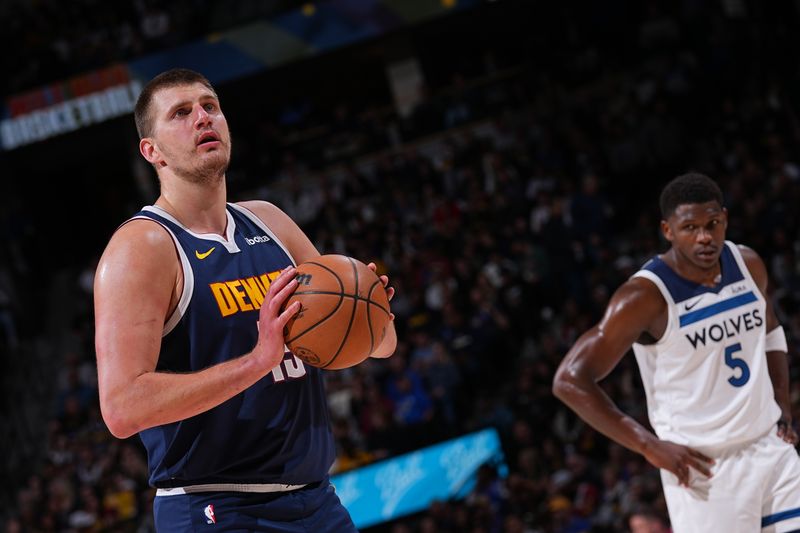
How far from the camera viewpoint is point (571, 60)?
16359mm

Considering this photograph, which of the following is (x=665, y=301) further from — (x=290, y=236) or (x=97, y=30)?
(x=97, y=30)

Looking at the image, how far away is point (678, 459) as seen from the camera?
4.23 m

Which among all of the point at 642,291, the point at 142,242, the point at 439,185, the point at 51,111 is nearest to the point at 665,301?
the point at 642,291

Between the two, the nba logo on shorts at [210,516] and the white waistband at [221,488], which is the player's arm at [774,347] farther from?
the nba logo on shorts at [210,516]

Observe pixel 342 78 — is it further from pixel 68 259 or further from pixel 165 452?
pixel 165 452

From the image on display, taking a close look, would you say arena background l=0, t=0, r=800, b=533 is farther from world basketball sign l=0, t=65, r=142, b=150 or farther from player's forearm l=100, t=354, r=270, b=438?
player's forearm l=100, t=354, r=270, b=438

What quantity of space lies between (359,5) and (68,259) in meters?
7.60

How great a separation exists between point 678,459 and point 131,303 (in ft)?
7.94

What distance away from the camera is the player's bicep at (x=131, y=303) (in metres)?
2.76

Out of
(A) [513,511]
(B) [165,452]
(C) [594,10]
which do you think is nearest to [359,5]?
(C) [594,10]

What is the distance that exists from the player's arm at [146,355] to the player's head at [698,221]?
223cm

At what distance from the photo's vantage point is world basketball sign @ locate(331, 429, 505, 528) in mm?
10461

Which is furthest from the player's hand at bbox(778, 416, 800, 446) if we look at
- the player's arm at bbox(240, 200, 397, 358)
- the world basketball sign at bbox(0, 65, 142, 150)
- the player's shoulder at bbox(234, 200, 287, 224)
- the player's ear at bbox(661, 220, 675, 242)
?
the world basketball sign at bbox(0, 65, 142, 150)

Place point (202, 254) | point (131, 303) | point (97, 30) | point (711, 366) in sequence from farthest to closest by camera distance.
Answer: point (97, 30) < point (711, 366) < point (202, 254) < point (131, 303)
